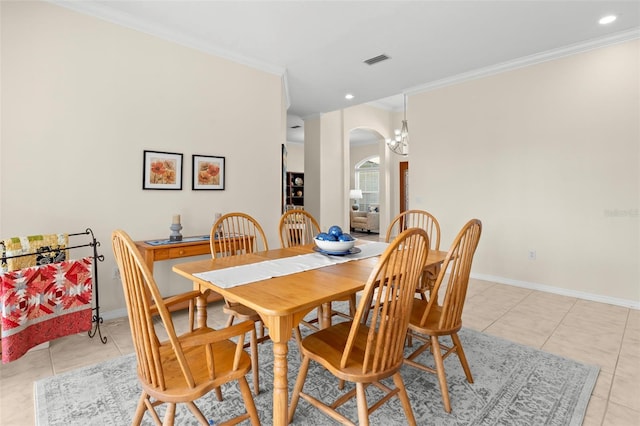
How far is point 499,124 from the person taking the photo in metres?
4.25

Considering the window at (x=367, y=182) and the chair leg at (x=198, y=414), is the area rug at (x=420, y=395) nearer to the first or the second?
the chair leg at (x=198, y=414)

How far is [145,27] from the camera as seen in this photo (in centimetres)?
307

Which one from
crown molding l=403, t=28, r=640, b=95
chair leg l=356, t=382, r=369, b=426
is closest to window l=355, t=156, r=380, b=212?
crown molding l=403, t=28, r=640, b=95

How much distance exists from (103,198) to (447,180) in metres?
4.30

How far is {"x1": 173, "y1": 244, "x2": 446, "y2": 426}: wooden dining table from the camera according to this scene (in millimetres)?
1245

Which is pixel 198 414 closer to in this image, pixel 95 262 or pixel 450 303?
pixel 450 303

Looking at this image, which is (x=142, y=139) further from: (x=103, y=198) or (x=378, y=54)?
(x=378, y=54)

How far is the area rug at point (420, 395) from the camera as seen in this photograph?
166 centimetres

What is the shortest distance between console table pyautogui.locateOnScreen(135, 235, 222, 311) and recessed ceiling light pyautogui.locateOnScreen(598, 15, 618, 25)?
4344 mm

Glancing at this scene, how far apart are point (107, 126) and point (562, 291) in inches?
204

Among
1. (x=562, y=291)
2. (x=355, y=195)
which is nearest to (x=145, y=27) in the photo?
(x=562, y=291)

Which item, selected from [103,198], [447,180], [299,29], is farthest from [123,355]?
[447,180]

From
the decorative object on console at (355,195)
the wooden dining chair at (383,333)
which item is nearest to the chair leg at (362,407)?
the wooden dining chair at (383,333)

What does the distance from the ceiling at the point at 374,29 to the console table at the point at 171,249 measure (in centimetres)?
204
